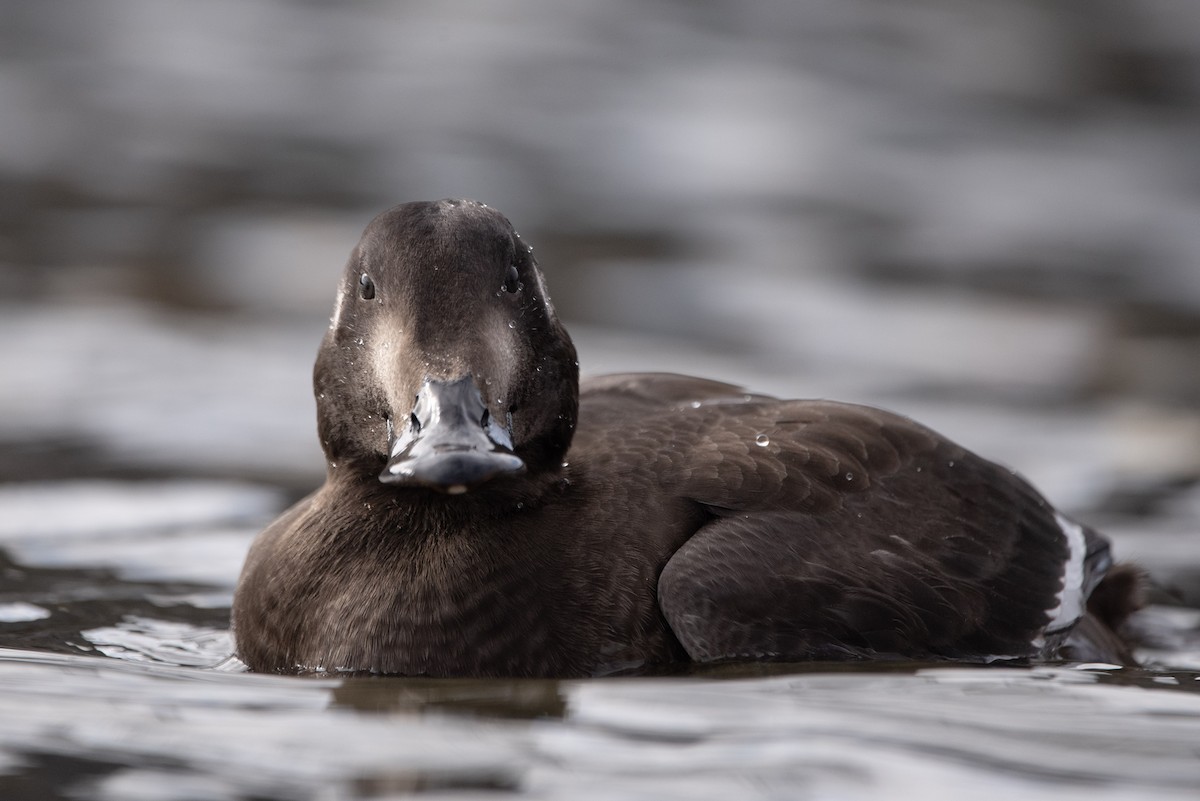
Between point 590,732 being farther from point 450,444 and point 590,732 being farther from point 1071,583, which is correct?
point 1071,583

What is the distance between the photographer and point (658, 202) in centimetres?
1264

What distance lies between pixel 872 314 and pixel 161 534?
499 cm

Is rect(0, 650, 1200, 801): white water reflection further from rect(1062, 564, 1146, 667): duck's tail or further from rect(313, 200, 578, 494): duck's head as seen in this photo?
rect(1062, 564, 1146, 667): duck's tail

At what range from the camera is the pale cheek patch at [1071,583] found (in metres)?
5.31

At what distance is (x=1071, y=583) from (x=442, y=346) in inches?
85.5

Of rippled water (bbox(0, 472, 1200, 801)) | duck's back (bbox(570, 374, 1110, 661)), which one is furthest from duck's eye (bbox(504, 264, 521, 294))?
rippled water (bbox(0, 472, 1200, 801))

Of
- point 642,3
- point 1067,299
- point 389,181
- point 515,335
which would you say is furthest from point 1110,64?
point 515,335

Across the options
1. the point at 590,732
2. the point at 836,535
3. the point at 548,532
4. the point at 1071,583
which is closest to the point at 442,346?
the point at 548,532

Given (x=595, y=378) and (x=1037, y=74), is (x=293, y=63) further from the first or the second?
(x=595, y=378)

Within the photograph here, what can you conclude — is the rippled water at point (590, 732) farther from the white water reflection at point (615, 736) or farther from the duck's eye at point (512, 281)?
the duck's eye at point (512, 281)

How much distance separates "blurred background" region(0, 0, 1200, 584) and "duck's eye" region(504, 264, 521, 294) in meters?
3.02

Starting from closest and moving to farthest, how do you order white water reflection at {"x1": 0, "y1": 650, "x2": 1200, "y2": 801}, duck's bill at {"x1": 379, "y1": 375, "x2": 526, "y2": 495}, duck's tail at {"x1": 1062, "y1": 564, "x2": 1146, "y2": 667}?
white water reflection at {"x1": 0, "y1": 650, "x2": 1200, "y2": 801} → duck's bill at {"x1": 379, "y1": 375, "x2": 526, "y2": 495} → duck's tail at {"x1": 1062, "y1": 564, "x2": 1146, "y2": 667}

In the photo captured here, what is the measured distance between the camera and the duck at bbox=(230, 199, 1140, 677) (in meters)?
4.57

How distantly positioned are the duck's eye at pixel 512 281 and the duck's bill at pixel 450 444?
46 centimetres
